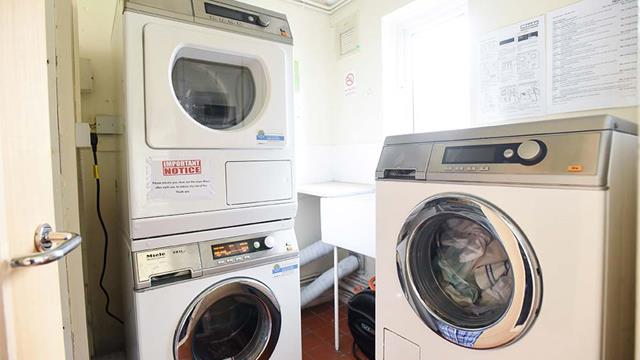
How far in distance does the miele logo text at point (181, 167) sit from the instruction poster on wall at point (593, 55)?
1556mm

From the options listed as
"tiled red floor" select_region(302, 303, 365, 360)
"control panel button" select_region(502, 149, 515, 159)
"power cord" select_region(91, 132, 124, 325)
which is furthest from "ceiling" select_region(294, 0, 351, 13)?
"tiled red floor" select_region(302, 303, 365, 360)

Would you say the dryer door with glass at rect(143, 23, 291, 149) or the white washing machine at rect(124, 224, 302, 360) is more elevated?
the dryer door with glass at rect(143, 23, 291, 149)

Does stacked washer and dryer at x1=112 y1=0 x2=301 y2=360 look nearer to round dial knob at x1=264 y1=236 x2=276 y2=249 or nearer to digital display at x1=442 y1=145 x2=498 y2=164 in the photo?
round dial knob at x1=264 y1=236 x2=276 y2=249

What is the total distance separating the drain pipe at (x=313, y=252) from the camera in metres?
2.37

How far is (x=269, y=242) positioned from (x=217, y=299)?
0.31 meters

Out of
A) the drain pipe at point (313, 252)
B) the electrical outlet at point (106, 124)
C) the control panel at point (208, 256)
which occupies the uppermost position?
the electrical outlet at point (106, 124)

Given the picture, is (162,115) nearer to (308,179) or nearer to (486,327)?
(486,327)

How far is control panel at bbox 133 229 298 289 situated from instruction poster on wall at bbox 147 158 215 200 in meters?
0.20

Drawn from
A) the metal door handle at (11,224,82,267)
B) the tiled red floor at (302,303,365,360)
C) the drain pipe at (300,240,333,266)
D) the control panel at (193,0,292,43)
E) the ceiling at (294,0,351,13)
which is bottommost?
the tiled red floor at (302,303,365,360)

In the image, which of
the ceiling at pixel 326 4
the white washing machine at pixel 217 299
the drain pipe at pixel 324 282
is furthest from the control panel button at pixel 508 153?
the ceiling at pixel 326 4

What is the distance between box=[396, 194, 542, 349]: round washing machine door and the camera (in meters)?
0.81

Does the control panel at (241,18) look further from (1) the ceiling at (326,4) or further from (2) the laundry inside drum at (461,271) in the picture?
(1) the ceiling at (326,4)

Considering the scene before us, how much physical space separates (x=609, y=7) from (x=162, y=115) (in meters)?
1.78

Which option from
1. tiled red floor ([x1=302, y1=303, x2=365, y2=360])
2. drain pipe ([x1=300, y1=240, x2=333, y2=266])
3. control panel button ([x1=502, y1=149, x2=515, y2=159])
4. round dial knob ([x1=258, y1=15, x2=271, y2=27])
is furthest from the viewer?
drain pipe ([x1=300, y1=240, x2=333, y2=266])
